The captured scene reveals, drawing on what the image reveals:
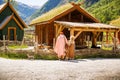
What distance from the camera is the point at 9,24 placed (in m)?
39.0

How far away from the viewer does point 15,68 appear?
50.1 ft

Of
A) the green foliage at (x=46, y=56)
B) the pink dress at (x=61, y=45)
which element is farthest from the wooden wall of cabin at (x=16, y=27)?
the pink dress at (x=61, y=45)

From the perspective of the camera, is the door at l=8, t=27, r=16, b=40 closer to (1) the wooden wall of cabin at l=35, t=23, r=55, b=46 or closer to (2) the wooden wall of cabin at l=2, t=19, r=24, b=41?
(2) the wooden wall of cabin at l=2, t=19, r=24, b=41

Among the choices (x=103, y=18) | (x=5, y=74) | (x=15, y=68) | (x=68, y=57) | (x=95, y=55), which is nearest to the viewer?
(x=5, y=74)

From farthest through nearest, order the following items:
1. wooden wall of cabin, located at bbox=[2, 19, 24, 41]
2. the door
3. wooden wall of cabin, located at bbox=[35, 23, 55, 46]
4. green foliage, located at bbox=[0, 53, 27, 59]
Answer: the door → wooden wall of cabin, located at bbox=[2, 19, 24, 41] → wooden wall of cabin, located at bbox=[35, 23, 55, 46] → green foliage, located at bbox=[0, 53, 27, 59]

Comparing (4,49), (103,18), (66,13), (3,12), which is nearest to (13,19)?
(3,12)

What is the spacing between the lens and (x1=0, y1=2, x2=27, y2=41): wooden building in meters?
38.7

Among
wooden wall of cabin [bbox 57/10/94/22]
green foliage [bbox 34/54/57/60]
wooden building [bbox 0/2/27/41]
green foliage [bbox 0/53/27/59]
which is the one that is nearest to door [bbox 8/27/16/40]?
wooden building [bbox 0/2/27/41]

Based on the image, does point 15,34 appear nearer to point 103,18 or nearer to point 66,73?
point 66,73

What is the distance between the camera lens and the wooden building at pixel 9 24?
1522 inches

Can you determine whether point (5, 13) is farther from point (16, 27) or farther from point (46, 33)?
point (46, 33)

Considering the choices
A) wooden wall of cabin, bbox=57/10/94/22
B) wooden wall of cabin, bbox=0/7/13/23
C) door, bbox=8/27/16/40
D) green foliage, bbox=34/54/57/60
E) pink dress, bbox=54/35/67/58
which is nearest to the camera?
pink dress, bbox=54/35/67/58

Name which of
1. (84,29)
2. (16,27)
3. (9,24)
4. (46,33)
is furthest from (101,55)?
(16,27)

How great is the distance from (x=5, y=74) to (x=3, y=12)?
27486 millimetres
